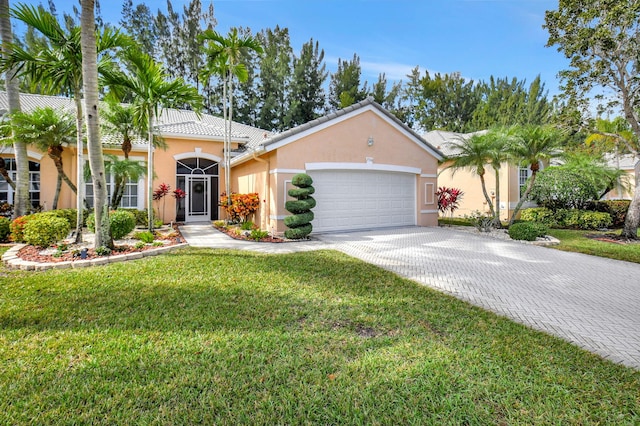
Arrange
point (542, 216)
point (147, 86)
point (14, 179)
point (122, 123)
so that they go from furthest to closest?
point (542, 216)
point (14, 179)
point (122, 123)
point (147, 86)

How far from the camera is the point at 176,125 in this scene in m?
16.4

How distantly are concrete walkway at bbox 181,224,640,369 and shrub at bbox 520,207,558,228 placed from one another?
6.57 meters

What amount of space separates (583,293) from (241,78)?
41.4 feet

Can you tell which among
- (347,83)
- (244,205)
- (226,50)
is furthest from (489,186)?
(347,83)

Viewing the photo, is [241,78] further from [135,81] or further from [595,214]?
[595,214]

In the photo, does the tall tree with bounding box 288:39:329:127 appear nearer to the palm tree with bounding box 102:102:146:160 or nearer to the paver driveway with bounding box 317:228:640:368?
the palm tree with bounding box 102:102:146:160

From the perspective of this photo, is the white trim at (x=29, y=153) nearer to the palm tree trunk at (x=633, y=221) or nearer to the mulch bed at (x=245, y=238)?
the mulch bed at (x=245, y=238)

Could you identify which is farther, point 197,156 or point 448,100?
point 448,100

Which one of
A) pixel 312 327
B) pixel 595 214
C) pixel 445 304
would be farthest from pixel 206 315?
pixel 595 214

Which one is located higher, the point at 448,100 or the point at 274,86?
the point at 448,100

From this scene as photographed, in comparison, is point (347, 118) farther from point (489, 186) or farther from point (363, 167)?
point (489, 186)

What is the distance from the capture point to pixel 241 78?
1287cm

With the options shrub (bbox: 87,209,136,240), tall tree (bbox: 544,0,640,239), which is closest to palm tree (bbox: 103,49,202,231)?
shrub (bbox: 87,209,136,240)

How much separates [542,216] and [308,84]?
23336 mm
